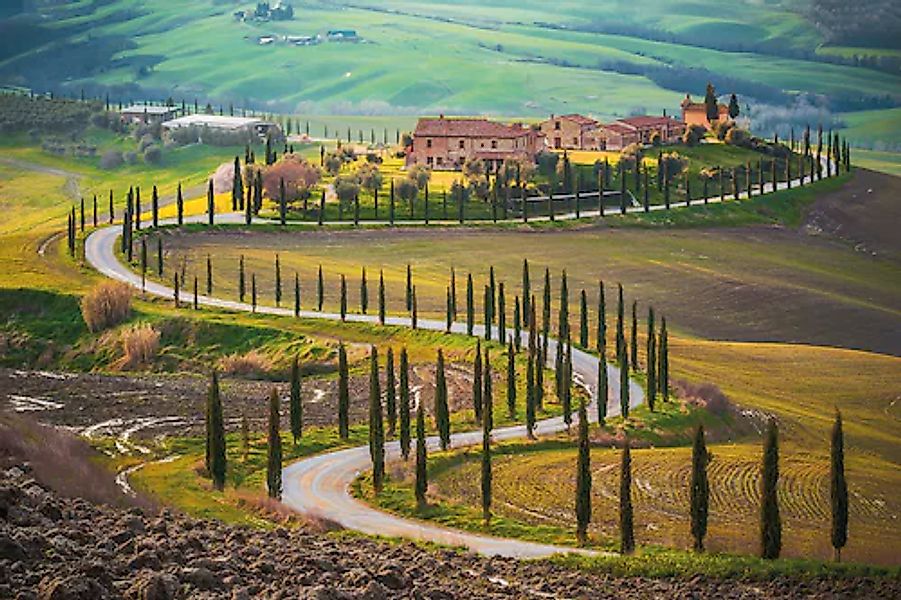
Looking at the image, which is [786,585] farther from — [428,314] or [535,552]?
[428,314]

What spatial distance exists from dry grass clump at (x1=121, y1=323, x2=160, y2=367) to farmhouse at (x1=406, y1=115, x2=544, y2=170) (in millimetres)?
72409

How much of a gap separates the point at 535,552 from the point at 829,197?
430 feet

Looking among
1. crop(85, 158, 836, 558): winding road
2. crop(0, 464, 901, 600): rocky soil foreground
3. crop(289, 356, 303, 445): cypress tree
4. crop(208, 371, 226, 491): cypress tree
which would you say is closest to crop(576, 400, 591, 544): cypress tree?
crop(85, 158, 836, 558): winding road

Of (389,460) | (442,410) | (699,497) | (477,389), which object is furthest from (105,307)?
(699,497)

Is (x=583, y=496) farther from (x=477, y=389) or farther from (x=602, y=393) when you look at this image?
(x=602, y=393)

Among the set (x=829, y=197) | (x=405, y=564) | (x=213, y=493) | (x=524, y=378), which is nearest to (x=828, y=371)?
(x=524, y=378)

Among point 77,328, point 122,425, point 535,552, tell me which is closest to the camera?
point 535,552

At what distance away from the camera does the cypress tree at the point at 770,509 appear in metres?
60.1

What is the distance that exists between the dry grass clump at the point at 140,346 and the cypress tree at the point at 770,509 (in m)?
55.1

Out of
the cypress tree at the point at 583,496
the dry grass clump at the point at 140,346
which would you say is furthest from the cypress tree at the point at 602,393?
the dry grass clump at the point at 140,346

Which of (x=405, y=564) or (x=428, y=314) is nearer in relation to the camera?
(x=405, y=564)

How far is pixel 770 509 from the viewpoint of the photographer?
60.9 meters

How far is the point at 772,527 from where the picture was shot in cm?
6031

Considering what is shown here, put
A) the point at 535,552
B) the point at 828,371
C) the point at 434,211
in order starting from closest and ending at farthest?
the point at 535,552
the point at 828,371
the point at 434,211
